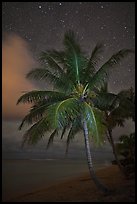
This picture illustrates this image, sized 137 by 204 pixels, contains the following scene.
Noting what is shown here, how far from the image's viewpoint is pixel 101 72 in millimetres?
9234

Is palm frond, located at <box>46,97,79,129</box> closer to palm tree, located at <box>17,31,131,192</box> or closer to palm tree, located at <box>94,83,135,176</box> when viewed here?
palm tree, located at <box>17,31,131,192</box>

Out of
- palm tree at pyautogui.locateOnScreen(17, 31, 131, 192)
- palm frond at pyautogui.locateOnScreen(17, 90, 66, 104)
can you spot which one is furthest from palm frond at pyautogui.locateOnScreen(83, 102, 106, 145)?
palm frond at pyautogui.locateOnScreen(17, 90, 66, 104)

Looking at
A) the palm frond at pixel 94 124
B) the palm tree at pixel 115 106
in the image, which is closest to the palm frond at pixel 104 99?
the palm tree at pixel 115 106

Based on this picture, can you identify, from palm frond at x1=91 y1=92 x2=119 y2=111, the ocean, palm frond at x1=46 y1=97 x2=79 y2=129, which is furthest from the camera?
the ocean

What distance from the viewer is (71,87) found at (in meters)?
9.50

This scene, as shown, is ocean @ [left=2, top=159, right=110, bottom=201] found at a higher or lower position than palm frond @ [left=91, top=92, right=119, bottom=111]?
lower

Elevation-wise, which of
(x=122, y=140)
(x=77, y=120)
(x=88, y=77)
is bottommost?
(x=122, y=140)

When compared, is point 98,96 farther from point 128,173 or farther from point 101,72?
point 128,173

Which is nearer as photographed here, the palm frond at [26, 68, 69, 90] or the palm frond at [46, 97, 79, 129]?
the palm frond at [46, 97, 79, 129]

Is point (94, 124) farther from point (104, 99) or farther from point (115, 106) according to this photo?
point (115, 106)

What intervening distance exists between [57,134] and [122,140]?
3593 millimetres

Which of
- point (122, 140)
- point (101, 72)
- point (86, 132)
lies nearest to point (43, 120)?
point (86, 132)

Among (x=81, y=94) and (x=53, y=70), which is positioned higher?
(x=53, y=70)

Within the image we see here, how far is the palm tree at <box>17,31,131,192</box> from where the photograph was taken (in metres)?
8.93
